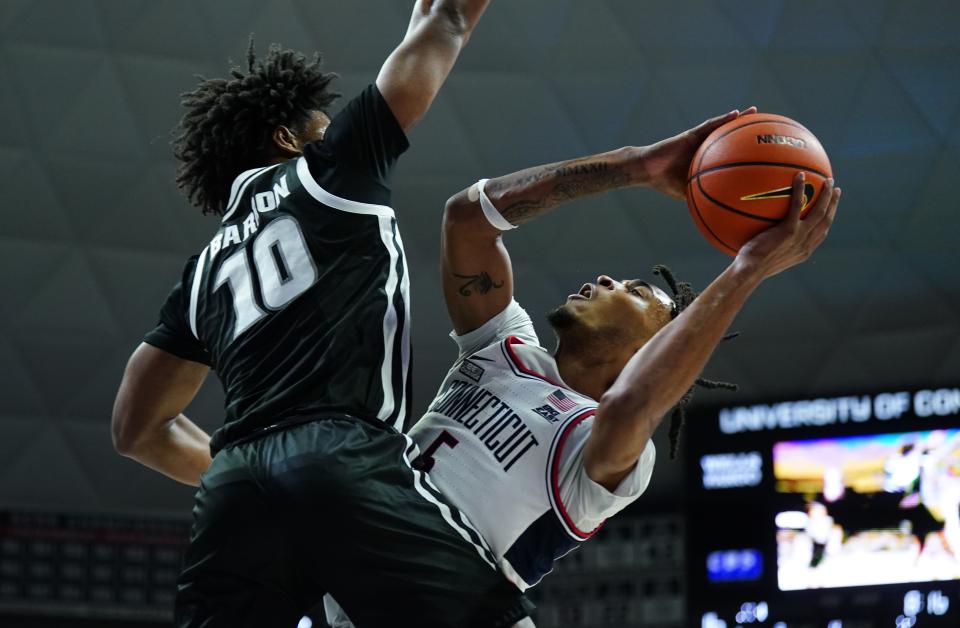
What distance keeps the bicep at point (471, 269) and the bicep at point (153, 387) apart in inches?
33.5

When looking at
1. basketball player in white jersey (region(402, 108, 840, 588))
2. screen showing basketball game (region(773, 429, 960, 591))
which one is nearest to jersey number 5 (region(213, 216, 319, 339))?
basketball player in white jersey (region(402, 108, 840, 588))

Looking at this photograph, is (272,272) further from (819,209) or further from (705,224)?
(819,209)

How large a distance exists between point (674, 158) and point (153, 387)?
68.5 inches

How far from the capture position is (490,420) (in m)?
3.83

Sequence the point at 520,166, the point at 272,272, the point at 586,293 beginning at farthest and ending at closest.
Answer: the point at 520,166, the point at 586,293, the point at 272,272

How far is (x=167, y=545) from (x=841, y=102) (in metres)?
6.76

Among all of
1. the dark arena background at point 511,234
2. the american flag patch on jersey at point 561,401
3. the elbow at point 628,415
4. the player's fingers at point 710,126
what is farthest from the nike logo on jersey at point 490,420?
the dark arena background at point 511,234

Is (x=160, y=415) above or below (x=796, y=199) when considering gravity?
below

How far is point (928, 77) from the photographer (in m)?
10.5

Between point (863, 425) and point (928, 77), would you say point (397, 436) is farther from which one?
point (928, 77)

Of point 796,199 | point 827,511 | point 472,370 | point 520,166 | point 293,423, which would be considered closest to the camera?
point 293,423

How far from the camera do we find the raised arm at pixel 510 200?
3.90 metres

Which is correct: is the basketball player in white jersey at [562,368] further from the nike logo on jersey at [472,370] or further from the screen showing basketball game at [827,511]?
the screen showing basketball game at [827,511]

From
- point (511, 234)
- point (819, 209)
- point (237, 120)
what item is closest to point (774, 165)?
point (819, 209)
